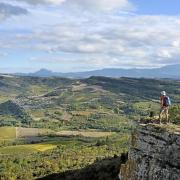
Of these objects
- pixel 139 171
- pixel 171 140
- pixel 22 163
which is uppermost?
pixel 171 140

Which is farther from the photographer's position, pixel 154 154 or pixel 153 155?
pixel 153 155

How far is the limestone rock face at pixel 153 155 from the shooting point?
40.1m

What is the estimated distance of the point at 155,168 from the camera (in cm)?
4150

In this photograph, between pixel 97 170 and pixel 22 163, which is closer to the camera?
pixel 97 170

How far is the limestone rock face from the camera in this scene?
4006 cm

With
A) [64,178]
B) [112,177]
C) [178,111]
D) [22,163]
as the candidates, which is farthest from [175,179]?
[22,163]

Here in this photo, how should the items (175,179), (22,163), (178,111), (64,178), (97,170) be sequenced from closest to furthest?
(175,179) < (178,111) < (97,170) < (64,178) < (22,163)

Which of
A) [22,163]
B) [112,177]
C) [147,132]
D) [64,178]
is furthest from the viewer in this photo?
[22,163]

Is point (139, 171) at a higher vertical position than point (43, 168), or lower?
higher

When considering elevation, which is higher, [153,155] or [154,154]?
[154,154]

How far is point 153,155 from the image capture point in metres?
42.0

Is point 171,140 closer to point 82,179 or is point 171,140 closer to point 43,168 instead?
point 82,179

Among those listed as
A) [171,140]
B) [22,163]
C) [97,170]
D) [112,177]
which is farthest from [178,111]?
[22,163]

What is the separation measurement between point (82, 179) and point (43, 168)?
57351mm
